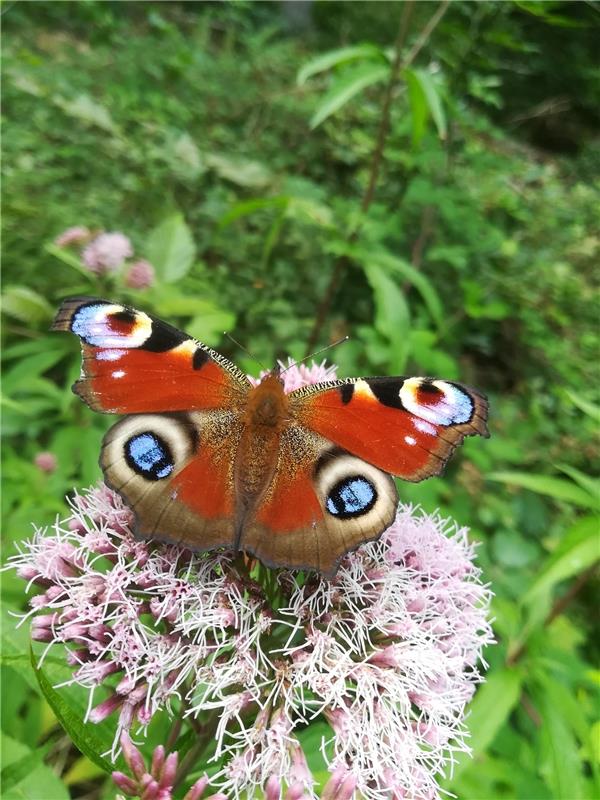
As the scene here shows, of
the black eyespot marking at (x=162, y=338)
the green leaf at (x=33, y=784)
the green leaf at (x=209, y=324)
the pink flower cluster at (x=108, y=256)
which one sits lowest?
the green leaf at (x=33, y=784)

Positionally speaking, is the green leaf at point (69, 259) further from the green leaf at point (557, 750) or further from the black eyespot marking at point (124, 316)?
the green leaf at point (557, 750)

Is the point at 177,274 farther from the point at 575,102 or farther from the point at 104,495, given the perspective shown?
the point at 575,102

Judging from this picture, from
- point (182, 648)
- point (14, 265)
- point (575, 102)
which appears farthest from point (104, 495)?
point (575, 102)

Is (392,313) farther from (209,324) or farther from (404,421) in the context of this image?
(404,421)

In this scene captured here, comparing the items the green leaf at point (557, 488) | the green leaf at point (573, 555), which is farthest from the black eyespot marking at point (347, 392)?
the green leaf at point (573, 555)

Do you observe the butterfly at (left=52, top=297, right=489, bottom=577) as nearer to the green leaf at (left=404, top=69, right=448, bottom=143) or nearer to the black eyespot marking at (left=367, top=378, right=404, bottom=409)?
the black eyespot marking at (left=367, top=378, right=404, bottom=409)

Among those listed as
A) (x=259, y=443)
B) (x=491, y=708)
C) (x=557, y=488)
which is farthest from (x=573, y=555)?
(x=259, y=443)
